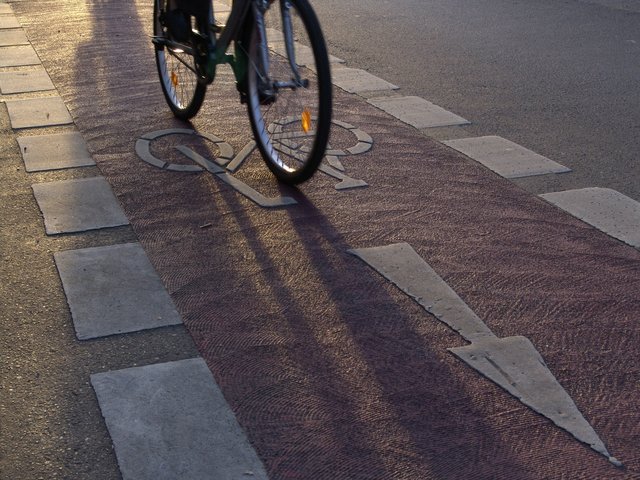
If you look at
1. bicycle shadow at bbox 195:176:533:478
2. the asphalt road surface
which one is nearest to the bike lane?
bicycle shadow at bbox 195:176:533:478

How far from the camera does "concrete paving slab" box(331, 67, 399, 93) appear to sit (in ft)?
24.4

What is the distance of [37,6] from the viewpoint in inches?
421

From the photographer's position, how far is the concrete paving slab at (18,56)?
790 centimetres

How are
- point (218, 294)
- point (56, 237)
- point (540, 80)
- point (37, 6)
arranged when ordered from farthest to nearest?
1. point (37, 6)
2. point (540, 80)
3. point (56, 237)
4. point (218, 294)

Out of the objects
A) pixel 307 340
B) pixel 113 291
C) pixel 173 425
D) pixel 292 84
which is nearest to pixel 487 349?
pixel 307 340

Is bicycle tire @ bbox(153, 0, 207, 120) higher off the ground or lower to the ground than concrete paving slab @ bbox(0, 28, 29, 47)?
higher

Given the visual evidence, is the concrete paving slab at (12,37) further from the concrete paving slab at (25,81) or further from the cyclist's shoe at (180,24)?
the cyclist's shoe at (180,24)

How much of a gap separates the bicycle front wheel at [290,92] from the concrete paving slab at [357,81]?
2272 mm

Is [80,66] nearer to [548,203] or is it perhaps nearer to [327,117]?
[327,117]

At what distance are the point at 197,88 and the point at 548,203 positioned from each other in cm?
223

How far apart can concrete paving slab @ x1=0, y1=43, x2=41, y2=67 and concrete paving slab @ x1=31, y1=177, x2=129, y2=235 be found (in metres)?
3.11

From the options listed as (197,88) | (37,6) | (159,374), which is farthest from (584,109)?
(37,6)

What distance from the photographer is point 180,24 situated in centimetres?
574

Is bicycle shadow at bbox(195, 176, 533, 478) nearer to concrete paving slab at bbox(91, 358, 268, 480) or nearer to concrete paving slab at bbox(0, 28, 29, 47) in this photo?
concrete paving slab at bbox(91, 358, 268, 480)
